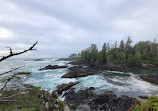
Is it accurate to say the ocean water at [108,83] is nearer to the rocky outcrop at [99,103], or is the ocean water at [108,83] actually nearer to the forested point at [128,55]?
the rocky outcrop at [99,103]

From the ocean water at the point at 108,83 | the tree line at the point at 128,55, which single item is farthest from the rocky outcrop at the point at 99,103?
the tree line at the point at 128,55

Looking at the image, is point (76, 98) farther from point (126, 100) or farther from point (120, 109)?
point (126, 100)

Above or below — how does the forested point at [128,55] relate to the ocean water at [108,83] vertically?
above

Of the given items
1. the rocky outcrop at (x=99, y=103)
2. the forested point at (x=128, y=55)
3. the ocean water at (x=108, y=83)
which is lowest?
the ocean water at (x=108, y=83)

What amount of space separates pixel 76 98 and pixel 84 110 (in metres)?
3.45

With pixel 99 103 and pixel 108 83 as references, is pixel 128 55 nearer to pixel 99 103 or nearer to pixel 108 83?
pixel 108 83

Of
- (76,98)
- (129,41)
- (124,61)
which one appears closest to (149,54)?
(129,41)

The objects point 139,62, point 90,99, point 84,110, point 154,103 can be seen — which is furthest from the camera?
point 139,62

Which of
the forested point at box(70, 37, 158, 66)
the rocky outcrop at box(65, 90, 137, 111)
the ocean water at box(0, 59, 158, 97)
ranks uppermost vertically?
the forested point at box(70, 37, 158, 66)

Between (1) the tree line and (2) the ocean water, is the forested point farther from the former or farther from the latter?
(2) the ocean water

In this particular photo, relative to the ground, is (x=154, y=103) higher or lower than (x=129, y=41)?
lower

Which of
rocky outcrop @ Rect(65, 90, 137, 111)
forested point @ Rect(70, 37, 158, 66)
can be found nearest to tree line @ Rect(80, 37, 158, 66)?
forested point @ Rect(70, 37, 158, 66)

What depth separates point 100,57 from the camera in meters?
60.9

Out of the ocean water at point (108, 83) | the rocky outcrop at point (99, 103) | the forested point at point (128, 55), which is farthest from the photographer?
the forested point at point (128, 55)
